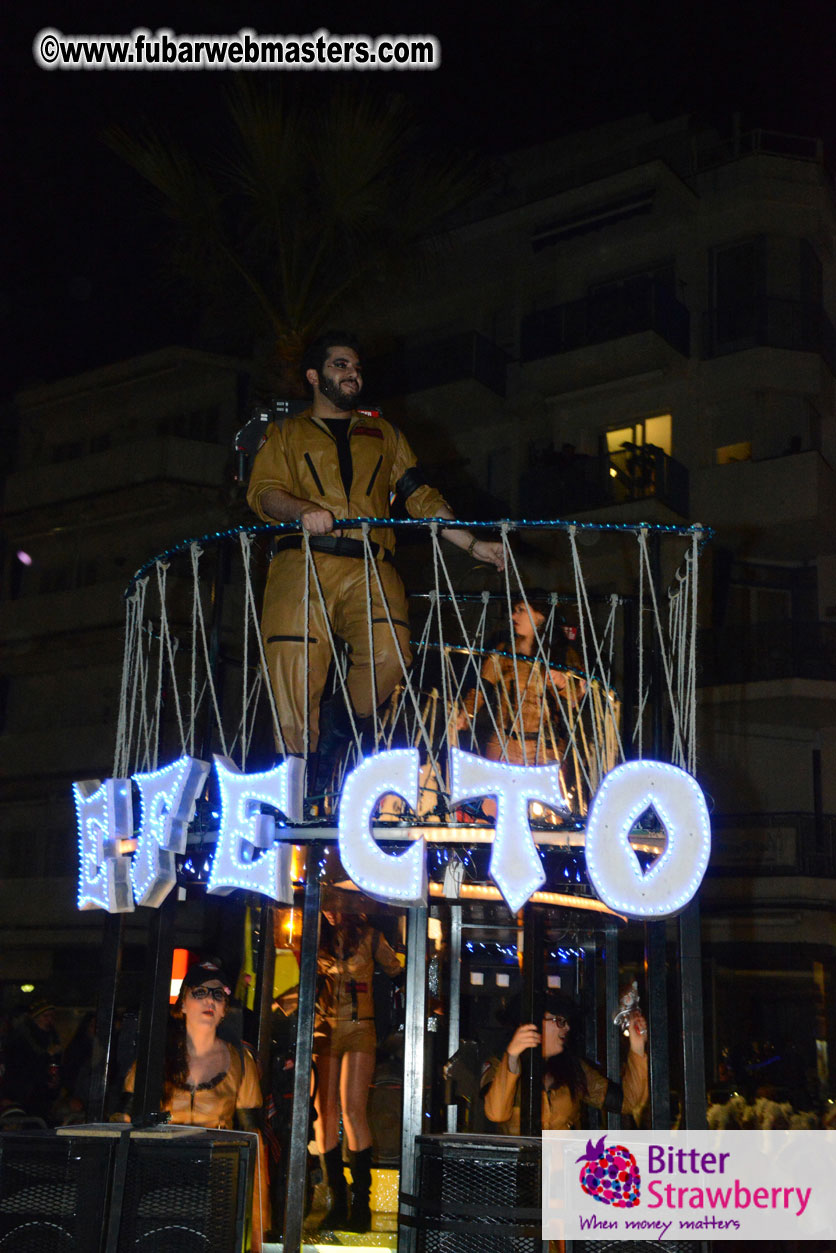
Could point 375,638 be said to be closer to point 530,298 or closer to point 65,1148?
point 65,1148

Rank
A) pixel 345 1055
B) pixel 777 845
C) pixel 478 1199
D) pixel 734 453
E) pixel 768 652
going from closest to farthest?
pixel 478 1199 → pixel 345 1055 → pixel 777 845 → pixel 768 652 → pixel 734 453

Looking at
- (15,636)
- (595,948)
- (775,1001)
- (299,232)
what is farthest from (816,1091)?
(15,636)

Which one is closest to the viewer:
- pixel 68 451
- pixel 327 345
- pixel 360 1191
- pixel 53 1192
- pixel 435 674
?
pixel 53 1192

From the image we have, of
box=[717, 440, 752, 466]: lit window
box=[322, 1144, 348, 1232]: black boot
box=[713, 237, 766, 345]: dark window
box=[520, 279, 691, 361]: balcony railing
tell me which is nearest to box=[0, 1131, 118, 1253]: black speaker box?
box=[322, 1144, 348, 1232]: black boot

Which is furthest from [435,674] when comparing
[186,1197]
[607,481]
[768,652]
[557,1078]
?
[607,481]

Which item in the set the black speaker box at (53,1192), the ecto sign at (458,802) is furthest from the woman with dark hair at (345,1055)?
the ecto sign at (458,802)

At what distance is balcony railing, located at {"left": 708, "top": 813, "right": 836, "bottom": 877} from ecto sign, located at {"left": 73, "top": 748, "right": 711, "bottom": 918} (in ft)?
54.3

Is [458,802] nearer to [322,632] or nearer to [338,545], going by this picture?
[322,632]

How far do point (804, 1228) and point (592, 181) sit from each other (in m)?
23.6

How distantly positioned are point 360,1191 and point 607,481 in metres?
17.5

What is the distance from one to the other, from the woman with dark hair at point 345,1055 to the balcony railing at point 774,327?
17838mm

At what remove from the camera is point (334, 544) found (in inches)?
277

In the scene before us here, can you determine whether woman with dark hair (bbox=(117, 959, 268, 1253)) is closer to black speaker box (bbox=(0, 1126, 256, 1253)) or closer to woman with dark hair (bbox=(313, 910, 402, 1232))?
woman with dark hair (bbox=(313, 910, 402, 1232))

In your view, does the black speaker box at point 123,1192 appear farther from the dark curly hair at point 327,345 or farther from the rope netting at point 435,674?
the dark curly hair at point 327,345
